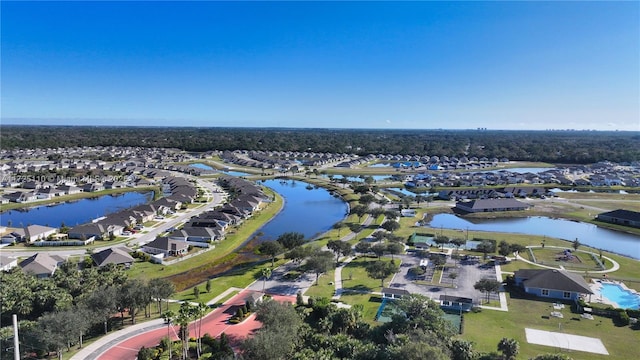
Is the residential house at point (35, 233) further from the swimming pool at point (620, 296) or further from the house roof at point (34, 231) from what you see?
the swimming pool at point (620, 296)

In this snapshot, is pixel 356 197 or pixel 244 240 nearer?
pixel 244 240

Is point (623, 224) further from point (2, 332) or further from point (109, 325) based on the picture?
point (2, 332)

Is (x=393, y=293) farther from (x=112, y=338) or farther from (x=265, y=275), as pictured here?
(x=112, y=338)

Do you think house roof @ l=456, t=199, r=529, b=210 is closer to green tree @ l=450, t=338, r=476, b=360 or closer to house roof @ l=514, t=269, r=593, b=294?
house roof @ l=514, t=269, r=593, b=294

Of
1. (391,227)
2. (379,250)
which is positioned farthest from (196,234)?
(391,227)

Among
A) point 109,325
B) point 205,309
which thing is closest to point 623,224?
point 205,309

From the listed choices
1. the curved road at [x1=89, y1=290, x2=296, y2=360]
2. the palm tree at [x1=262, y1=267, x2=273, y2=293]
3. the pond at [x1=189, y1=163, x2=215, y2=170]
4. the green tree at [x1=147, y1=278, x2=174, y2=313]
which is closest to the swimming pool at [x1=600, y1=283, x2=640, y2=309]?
the palm tree at [x1=262, y1=267, x2=273, y2=293]

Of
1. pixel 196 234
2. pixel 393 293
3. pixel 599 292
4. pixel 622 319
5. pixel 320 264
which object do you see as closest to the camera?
pixel 622 319
